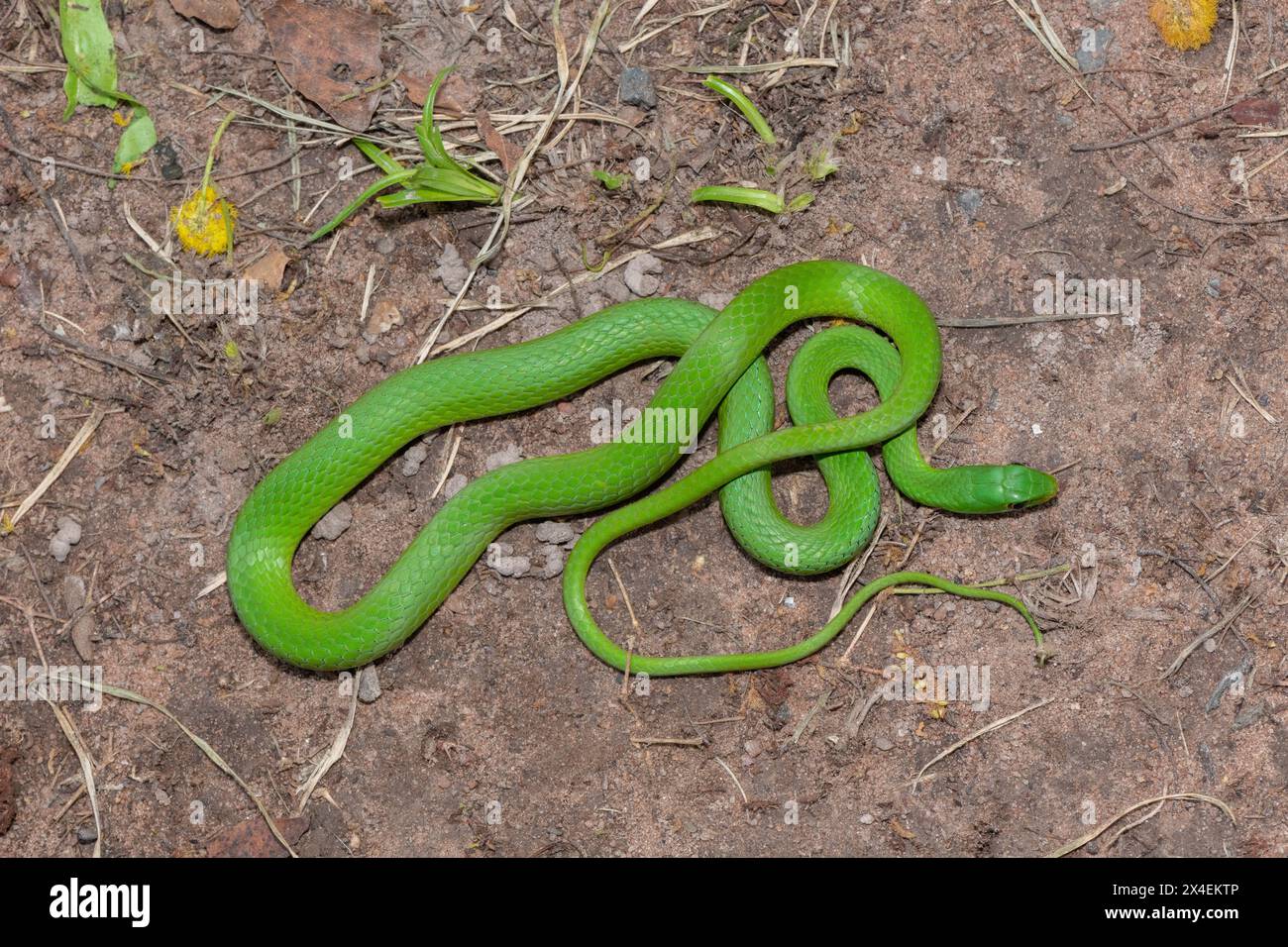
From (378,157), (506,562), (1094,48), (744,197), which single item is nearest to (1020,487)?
(744,197)

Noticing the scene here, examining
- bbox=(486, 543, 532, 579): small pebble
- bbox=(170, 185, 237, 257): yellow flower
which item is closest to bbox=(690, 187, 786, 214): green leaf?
bbox=(486, 543, 532, 579): small pebble

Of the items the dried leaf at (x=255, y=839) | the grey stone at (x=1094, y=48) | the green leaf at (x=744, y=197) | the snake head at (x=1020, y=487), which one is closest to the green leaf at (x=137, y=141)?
the green leaf at (x=744, y=197)

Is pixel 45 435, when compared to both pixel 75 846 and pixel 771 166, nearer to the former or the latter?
pixel 75 846

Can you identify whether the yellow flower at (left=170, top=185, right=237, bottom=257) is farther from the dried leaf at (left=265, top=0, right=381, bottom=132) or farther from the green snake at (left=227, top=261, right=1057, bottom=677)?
the green snake at (left=227, top=261, right=1057, bottom=677)

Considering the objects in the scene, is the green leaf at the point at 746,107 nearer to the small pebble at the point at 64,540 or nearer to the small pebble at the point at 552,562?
the small pebble at the point at 552,562

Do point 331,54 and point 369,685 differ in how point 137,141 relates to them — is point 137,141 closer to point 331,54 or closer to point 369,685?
point 331,54

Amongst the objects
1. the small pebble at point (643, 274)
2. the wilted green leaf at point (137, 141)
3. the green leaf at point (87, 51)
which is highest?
the green leaf at point (87, 51)
